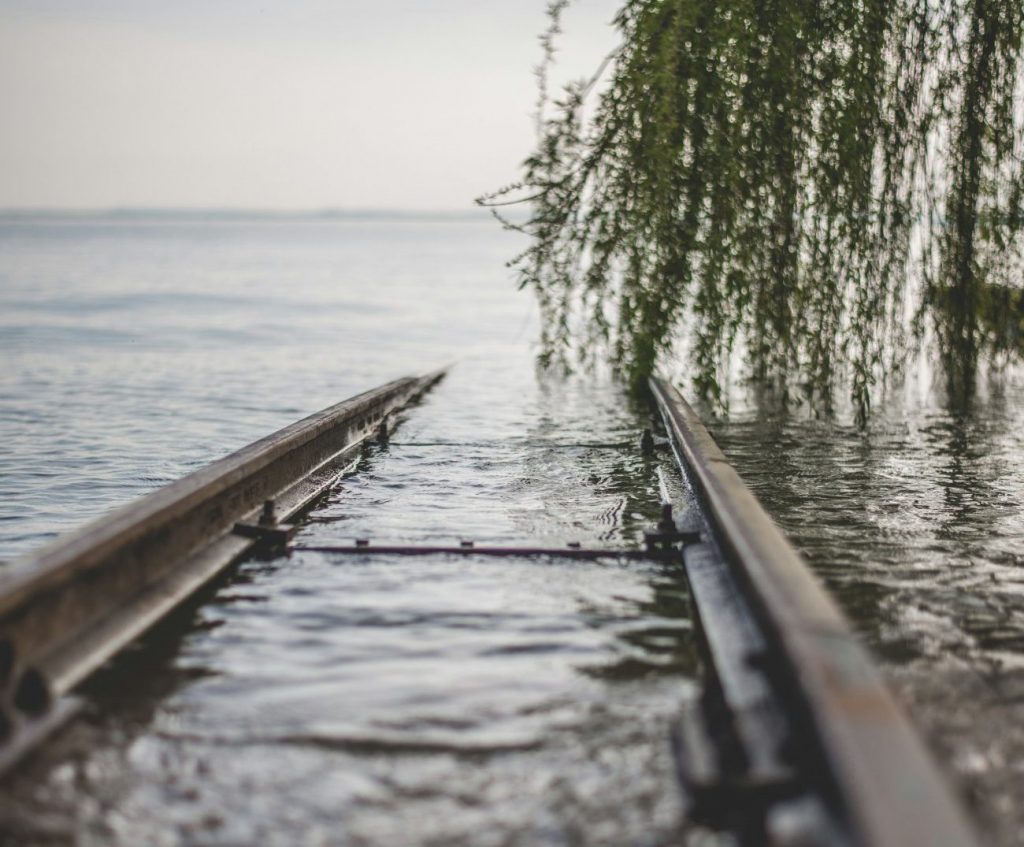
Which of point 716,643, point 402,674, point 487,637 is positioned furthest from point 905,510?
point 402,674

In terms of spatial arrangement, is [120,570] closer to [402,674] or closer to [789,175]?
[402,674]

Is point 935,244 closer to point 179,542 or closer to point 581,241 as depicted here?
point 581,241

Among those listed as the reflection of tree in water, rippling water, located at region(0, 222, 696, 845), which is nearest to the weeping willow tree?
the reflection of tree in water

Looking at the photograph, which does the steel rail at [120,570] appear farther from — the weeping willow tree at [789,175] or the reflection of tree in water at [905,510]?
the weeping willow tree at [789,175]

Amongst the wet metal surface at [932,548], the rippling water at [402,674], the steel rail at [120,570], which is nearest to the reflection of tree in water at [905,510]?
the wet metal surface at [932,548]

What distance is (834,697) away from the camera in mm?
2486

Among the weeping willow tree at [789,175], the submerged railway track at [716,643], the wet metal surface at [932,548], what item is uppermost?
the weeping willow tree at [789,175]

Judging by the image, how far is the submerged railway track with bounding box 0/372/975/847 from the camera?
224 cm

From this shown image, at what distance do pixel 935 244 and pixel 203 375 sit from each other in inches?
399

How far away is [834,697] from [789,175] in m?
7.34

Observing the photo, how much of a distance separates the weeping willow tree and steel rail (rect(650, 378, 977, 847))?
5183 mm

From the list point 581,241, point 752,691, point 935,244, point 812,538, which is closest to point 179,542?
point 752,691

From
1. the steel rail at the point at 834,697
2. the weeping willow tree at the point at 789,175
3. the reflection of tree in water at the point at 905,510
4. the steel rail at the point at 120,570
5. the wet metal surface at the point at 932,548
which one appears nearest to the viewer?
the steel rail at the point at 834,697

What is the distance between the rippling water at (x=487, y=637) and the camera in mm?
2777
